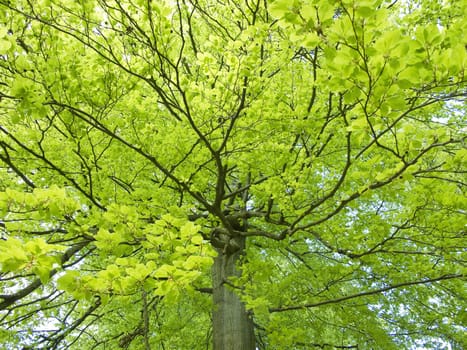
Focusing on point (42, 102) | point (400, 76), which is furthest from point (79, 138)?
point (400, 76)

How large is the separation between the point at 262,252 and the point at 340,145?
3.41 meters

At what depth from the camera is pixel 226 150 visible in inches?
127

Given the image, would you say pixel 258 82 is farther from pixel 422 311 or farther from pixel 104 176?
pixel 422 311

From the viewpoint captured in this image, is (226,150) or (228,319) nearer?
(226,150)

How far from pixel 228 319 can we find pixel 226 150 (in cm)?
239

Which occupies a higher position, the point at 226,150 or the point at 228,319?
the point at 226,150

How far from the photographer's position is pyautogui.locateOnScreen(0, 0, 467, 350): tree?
159cm

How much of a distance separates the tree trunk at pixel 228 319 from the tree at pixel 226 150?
21 mm

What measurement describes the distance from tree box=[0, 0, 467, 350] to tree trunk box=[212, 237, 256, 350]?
0.02 metres

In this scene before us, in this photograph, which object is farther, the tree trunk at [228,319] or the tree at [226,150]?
the tree trunk at [228,319]

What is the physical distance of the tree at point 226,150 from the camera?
1592 mm

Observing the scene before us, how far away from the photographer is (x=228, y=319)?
15.1 ft

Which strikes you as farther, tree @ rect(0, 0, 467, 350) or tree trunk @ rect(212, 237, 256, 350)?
tree trunk @ rect(212, 237, 256, 350)

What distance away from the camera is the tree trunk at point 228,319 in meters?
4.46
